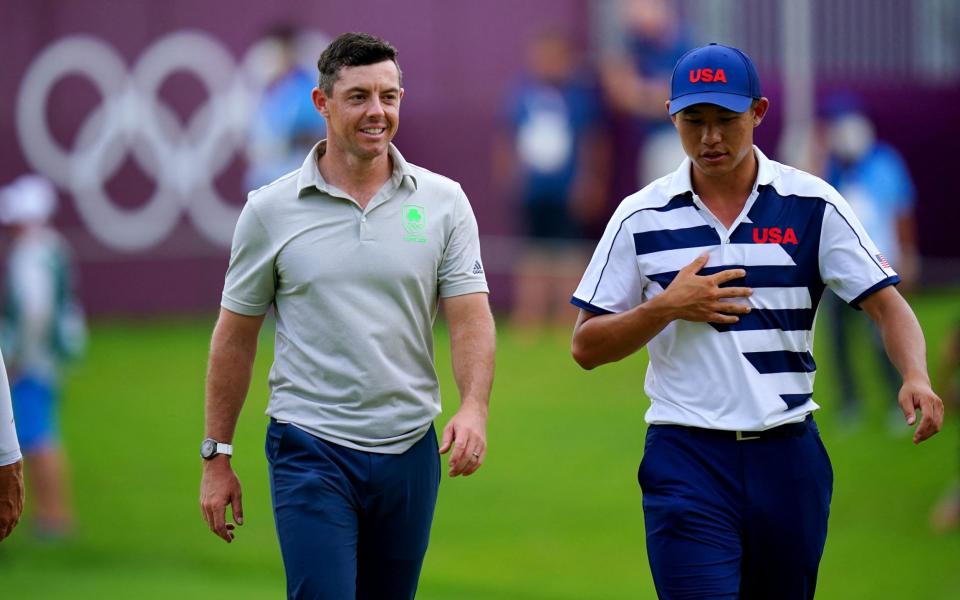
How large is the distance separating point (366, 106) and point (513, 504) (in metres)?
7.70

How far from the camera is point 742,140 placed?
5930 mm

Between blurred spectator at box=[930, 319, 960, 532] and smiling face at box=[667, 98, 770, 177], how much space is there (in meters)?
6.87

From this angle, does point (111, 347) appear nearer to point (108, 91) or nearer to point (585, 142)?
point (108, 91)

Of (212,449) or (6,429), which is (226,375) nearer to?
(212,449)

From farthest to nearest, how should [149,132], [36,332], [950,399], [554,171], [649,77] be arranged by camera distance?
[149,132] → [554,171] → [649,77] → [950,399] → [36,332]

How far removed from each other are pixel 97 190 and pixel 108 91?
4.06 ft

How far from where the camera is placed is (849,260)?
5.92m

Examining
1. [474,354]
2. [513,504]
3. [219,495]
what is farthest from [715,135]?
[513,504]

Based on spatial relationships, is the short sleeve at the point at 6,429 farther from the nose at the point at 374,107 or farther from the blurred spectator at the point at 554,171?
the blurred spectator at the point at 554,171

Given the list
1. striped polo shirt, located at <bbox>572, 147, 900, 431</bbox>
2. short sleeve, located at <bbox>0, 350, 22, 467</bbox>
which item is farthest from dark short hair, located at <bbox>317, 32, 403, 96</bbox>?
short sleeve, located at <bbox>0, 350, 22, 467</bbox>

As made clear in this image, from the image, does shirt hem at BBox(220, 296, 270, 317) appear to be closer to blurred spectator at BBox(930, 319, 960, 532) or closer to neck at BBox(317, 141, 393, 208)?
neck at BBox(317, 141, 393, 208)

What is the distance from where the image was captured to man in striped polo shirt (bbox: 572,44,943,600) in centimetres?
586

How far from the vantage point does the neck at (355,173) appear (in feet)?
20.5

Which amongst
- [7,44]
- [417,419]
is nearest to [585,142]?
[7,44]
